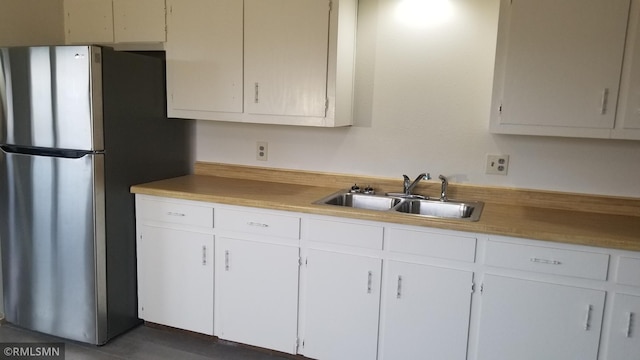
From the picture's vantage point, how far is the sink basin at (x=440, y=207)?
8.09 ft

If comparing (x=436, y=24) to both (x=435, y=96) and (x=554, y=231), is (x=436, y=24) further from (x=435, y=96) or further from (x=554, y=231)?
(x=554, y=231)

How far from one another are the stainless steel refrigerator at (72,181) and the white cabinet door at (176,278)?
0.09 m

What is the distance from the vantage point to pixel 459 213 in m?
2.50

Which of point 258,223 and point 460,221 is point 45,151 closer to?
point 258,223

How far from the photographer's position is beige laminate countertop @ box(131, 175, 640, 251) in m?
1.94

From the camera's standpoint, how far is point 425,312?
2170 millimetres

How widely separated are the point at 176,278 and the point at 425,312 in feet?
4.48

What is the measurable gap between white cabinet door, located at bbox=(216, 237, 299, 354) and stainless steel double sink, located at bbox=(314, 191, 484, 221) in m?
0.38

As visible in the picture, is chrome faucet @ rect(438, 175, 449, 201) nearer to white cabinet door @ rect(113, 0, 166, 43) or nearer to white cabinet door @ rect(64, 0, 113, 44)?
white cabinet door @ rect(113, 0, 166, 43)

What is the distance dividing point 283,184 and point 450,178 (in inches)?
38.9

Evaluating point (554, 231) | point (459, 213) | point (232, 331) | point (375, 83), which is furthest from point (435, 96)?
point (232, 331)

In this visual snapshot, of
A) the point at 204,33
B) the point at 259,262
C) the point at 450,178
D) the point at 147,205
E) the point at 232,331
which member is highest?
the point at 204,33

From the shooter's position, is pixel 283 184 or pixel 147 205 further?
pixel 283 184

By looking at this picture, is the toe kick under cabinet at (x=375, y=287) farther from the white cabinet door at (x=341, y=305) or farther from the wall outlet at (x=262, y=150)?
the wall outlet at (x=262, y=150)
